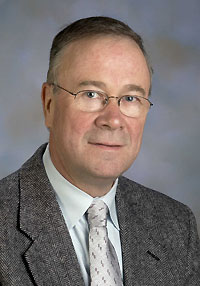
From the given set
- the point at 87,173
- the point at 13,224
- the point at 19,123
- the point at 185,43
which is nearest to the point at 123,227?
the point at 87,173

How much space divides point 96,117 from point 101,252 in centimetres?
55

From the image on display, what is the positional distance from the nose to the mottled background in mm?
1919

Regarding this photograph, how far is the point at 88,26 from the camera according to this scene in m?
3.08

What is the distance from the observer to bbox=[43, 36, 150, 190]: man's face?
2.98m

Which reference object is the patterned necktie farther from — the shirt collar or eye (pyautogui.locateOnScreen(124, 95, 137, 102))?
eye (pyautogui.locateOnScreen(124, 95, 137, 102))

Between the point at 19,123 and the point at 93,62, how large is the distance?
195cm

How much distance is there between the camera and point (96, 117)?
2984 millimetres

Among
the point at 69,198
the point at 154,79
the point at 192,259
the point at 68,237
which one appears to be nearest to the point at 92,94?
the point at 69,198

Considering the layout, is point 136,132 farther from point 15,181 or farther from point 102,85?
point 15,181

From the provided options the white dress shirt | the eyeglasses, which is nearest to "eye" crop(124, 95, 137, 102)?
the eyeglasses

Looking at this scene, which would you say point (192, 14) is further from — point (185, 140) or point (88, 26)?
point (88, 26)

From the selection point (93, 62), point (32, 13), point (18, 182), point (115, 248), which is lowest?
point (115, 248)

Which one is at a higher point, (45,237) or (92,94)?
(92,94)

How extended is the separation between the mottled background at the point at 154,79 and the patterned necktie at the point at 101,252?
1.85 m
